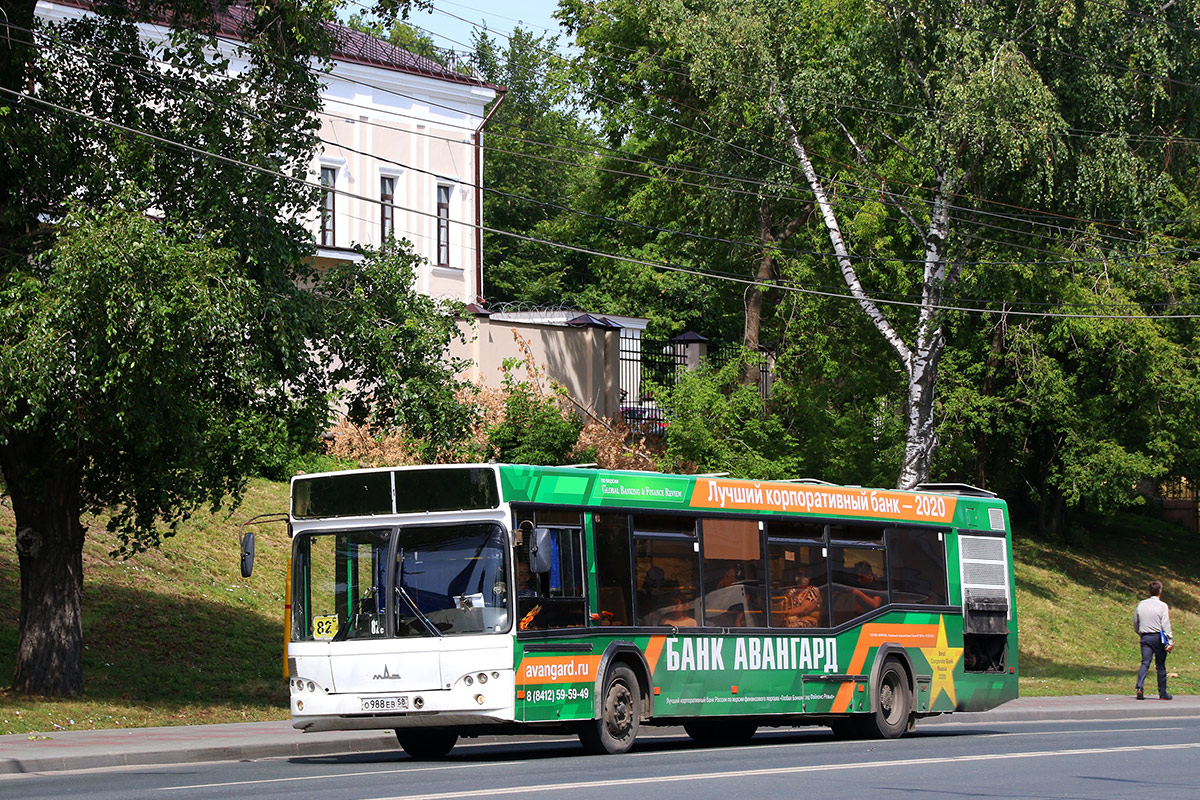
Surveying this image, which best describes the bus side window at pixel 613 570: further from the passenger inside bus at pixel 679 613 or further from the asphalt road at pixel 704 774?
the asphalt road at pixel 704 774

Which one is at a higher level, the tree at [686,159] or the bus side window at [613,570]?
the tree at [686,159]

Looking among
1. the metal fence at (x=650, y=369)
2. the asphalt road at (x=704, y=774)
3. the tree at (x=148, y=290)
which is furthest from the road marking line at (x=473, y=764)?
the metal fence at (x=650, y=369)

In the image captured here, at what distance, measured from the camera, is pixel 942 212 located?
31391 millimetres

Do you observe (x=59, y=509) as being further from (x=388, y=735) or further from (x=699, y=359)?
(x=699, y=359)

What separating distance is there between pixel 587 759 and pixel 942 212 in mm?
19678

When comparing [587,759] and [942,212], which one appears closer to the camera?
[587,759]

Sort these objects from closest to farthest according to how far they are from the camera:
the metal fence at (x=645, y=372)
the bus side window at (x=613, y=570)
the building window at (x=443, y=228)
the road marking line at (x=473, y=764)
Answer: the road marking line at (x=473, y=764), the bus side window at (x=613, y=570), the metal fence at (x=645, y=372), the building window at (x=443, y=228)

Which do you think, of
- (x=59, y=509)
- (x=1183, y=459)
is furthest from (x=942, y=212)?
(x=59, y=509)

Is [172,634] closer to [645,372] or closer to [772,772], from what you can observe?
[772,772]

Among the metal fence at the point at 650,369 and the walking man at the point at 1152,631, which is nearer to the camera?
the walking man at the point at 1152,631

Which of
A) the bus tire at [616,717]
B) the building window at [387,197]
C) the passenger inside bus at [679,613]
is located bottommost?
the bus tire at [616,717]

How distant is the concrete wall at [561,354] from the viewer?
117 feet

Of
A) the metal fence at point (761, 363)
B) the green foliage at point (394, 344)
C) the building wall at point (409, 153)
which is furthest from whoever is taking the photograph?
the building wall at point (409, 153)

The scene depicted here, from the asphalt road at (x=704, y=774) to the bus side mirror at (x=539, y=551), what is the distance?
1800mm
